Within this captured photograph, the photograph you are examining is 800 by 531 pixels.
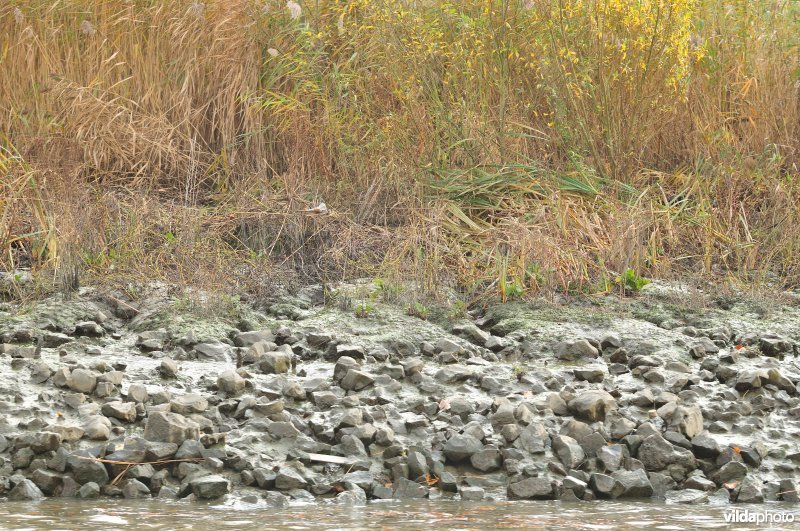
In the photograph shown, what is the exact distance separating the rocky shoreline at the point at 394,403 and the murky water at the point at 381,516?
8 cm

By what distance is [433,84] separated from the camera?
6.26m

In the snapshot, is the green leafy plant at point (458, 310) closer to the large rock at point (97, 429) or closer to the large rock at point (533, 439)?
the large rock at point (533, 439)

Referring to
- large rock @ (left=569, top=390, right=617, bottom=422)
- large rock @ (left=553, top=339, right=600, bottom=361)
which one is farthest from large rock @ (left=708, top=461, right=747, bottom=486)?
large rock @ (left=553, top=339, right=600, bottom=361)

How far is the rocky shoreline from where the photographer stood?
3.18m

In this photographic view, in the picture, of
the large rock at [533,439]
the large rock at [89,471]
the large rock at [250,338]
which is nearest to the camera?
the large rock at [89,471]

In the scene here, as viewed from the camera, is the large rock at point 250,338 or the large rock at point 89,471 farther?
the large rock at point 250,338

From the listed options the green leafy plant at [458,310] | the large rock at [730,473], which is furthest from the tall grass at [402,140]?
the large rock at [730,473]

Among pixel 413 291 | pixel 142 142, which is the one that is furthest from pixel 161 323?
pixel 142 142

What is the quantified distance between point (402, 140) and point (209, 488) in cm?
345

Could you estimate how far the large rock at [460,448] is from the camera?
3318 millimetres

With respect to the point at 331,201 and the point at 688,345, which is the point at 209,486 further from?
→ the point at 331,201

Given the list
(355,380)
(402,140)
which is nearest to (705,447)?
(355,380)

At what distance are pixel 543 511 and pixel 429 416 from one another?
72 centimetres

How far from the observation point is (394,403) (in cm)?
377
